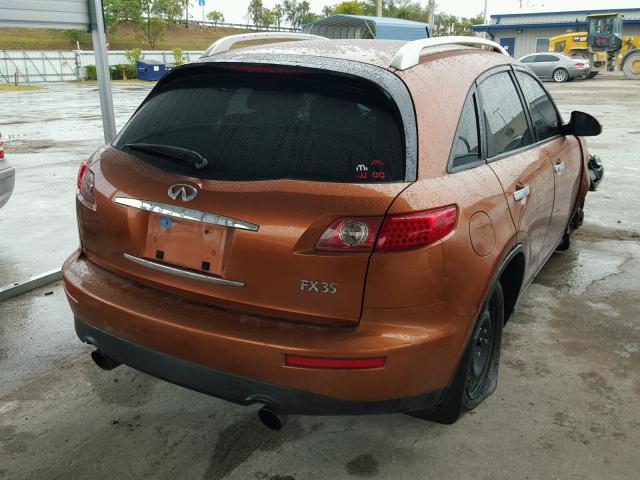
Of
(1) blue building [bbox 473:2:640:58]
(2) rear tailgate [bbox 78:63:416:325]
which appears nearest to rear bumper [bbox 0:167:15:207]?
(2) rear tailgate [bbox 78:63:416:325]

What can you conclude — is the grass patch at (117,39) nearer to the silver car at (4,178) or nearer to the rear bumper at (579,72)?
the rear bumper at (579,72)

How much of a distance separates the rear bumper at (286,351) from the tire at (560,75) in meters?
31.0

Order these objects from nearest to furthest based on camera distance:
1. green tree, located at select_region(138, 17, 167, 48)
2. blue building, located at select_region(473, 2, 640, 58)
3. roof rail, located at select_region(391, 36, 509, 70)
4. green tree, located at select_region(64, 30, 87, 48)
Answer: roof rail, located at select_region(391, 36, 509, 70), blue building, located at select_region(473, 2, 640, 58), green tree, located at select_region(64, 30, 87, 48), green tree, located at select_region(138, 17, 167, 48)

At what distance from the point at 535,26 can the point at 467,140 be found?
52.8 metres

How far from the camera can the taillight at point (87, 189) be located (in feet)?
8.50

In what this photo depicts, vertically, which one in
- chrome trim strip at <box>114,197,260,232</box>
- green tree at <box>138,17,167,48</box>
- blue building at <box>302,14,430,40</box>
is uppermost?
green tree at <box>138,17,167,48</box>

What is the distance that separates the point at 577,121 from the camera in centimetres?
413

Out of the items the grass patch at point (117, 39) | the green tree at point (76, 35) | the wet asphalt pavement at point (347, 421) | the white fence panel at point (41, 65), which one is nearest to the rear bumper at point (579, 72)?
the wet asphalt pavement at point (347, 421)

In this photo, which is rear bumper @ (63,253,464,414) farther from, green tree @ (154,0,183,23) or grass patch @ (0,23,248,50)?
green tree @ (154,0,183,23)

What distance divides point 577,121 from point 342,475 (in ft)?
9.59

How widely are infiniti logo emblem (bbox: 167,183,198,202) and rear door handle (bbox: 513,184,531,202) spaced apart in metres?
1.50

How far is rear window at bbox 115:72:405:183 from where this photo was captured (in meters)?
2.21

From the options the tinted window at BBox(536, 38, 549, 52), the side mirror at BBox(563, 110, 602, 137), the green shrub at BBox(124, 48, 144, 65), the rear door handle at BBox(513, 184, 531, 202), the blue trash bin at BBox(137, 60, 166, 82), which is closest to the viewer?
the rear door handle at BBox(513, 184, 531, 202)

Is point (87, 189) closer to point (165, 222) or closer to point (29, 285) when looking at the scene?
point (165, 222)
